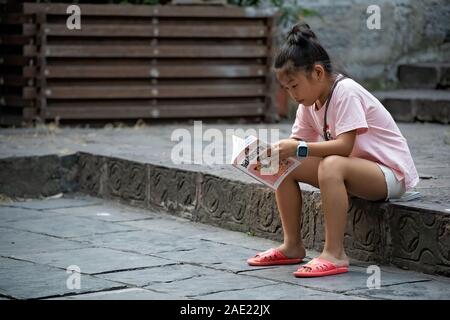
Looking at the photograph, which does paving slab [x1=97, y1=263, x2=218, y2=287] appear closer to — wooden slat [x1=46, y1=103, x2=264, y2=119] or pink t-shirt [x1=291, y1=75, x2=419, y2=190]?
pink t-shirt [x1=291, y1=75, x2=419, y2=190]

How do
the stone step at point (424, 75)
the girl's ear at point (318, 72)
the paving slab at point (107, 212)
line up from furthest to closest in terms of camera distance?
the stone step at point (424, 75)
the paving slab at point (107, 212)
the girl's ear at point (318, 72)

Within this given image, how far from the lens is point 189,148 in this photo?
6734 millimetres

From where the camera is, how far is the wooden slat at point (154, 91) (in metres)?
8.47

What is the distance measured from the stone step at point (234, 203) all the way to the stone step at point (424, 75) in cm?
434

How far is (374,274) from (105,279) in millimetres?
1093

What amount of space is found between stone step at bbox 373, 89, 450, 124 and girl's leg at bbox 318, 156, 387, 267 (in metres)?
4.54

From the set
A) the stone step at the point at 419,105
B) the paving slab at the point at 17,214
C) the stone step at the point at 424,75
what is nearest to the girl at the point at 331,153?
the paving slab at the point at 17,214

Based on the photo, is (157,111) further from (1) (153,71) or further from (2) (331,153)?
(2) (331,153)

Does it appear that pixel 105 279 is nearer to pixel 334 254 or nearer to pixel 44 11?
pixel 334 254

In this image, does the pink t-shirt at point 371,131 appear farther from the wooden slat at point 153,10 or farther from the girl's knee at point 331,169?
the wooden slat at point 153,10

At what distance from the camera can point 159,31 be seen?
882 centimetres

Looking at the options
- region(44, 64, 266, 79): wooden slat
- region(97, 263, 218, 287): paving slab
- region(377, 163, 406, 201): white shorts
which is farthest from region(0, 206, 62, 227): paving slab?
region(44, 64, 266, 79): wooden slat

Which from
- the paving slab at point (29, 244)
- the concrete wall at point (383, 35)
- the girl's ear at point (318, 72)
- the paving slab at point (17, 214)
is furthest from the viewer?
the concrete wall at point (383, 35)

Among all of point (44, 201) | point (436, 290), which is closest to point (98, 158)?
point (44, 201)
